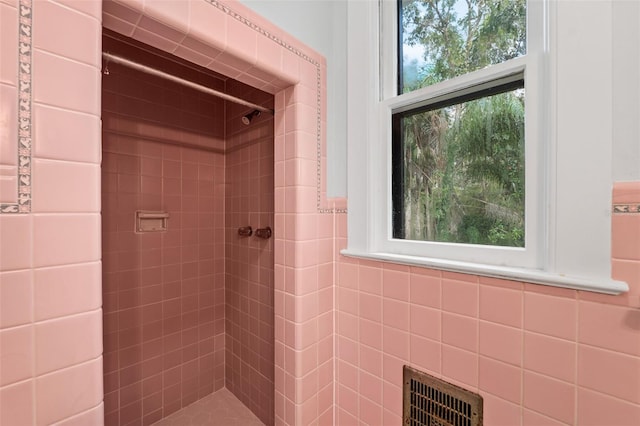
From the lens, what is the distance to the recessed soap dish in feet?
5.24

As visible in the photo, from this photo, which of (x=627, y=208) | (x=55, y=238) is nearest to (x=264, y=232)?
(x=55, y=238)

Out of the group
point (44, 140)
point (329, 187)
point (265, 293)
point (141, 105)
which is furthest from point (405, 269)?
point (141, 105)

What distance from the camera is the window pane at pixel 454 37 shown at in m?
0.86

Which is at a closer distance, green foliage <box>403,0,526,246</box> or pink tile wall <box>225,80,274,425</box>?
green foliage <box>403,0,526,246</box>

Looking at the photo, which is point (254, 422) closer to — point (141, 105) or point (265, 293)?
point (265, 293)

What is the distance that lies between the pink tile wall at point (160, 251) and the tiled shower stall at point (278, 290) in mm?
17

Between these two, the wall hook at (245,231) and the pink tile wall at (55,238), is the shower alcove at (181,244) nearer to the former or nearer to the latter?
the wall hook at (245,231)

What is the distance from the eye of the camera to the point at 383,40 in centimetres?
114

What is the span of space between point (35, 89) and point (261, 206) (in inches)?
45.5

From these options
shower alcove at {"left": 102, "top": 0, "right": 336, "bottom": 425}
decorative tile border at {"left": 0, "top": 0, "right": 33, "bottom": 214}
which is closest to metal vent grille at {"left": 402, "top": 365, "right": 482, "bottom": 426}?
shower alcove at {"left": 102, "top": 0, "right": 336, "bottom": 425}

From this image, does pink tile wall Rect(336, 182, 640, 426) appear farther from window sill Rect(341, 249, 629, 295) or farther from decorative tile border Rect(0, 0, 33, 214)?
decorative tile border Rect(0, 0, 33, 214)

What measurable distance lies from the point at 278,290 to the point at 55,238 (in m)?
0.77

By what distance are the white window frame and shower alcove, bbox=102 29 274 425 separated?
27.1 inches

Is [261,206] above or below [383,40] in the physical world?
below
